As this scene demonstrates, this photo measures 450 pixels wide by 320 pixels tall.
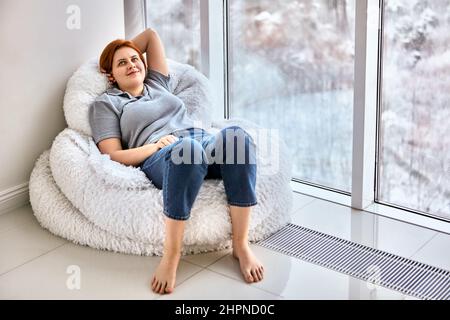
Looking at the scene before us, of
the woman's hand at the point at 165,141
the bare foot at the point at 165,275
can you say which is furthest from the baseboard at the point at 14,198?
the bare foot at the point at 165,275

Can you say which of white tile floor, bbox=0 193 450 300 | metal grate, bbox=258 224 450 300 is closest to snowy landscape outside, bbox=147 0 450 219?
white tile floor, bbox=0 193 450 300

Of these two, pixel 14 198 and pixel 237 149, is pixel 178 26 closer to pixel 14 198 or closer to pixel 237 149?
pixel 14 198

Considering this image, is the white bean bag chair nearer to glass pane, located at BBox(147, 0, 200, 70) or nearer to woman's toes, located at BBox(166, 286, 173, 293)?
woman's toes, located at BBox(166, 286, 173, 293)

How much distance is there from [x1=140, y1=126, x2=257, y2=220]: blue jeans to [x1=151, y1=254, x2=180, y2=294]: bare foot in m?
0.15

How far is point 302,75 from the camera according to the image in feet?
9.32

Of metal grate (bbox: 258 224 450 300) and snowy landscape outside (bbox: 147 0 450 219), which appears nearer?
metal grate (bbox: 258 224 450 300)

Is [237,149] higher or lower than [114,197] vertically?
higher

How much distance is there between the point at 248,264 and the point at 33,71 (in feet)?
4.17

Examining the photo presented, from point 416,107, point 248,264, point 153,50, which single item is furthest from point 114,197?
point 416,107

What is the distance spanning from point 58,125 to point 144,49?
52cm

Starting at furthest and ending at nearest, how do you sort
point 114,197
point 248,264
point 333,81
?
point 333,81 → point 114,197 → point 248,264

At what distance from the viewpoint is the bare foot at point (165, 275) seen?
6.63 ft

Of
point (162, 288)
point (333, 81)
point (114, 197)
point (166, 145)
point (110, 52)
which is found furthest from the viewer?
point (333, 81)

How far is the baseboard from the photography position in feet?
8.71
